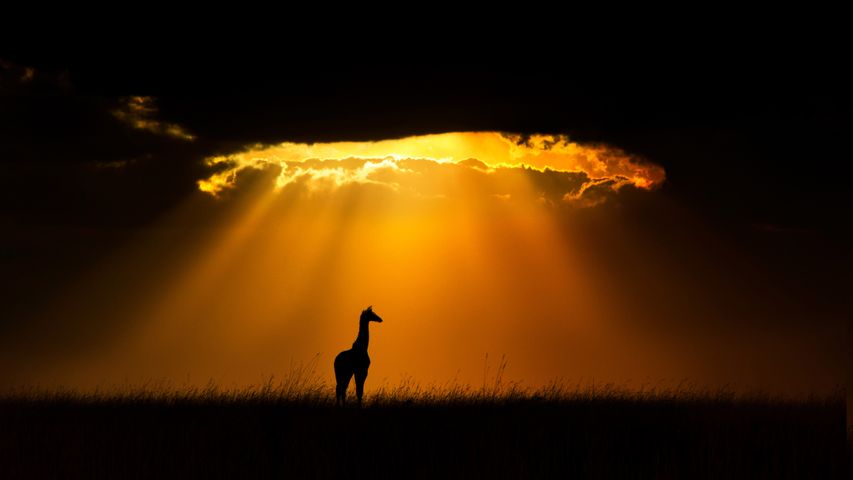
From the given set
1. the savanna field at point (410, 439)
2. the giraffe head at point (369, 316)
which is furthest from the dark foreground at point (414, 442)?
the giraffe head at point (369, 316)

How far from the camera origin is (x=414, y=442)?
11.3 m

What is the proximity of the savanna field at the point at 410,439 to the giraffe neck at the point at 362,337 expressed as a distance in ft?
6.84

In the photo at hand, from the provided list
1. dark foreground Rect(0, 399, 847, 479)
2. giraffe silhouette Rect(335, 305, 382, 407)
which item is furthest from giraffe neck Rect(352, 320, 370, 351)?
dark foreground Rect(0, 399, 847, 479)

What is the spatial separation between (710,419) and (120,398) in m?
9.80

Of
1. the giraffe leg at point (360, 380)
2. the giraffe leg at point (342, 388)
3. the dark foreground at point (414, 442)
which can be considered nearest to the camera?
the dark foreground at point (414, 442)

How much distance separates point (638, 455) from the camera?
11.2 metres

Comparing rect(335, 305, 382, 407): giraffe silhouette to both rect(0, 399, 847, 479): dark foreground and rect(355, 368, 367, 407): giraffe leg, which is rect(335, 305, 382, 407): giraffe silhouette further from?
rect(0, 399, 847, 479): dark foreground

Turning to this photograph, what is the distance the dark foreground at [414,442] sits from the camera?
10055 millimetres

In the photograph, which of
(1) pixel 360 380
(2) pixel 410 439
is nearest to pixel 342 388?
(1) pixel 360 380

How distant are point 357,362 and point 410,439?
585cm

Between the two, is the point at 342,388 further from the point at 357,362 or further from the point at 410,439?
the point at 410,439

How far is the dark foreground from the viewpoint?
10.1 meters

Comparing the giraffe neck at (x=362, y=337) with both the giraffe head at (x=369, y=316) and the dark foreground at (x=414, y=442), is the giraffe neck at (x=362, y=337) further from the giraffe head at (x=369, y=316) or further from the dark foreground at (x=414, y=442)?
the dark foreground at (x=414, y=442)

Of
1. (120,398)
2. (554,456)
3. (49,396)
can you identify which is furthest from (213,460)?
(49,396)
